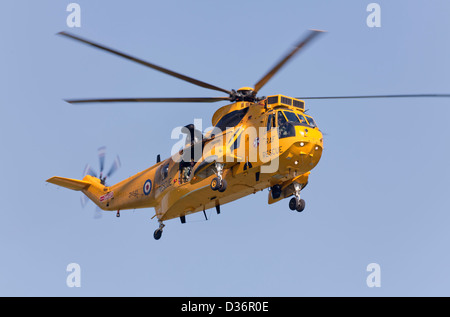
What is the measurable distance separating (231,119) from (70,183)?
11929 millimetres

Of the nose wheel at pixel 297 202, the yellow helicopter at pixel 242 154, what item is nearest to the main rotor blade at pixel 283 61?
the yellow helicopter at pixel 242 154

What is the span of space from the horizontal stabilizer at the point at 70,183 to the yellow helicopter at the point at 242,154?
6088 millimetres

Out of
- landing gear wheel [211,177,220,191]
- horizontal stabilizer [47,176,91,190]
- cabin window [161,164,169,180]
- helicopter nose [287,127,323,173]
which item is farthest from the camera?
horizontal stabilizer [47,176,91,190]

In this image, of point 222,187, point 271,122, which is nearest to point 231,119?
point 271,122

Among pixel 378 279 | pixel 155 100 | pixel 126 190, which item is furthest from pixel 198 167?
pixel 378 279

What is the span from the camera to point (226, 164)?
30.2 m

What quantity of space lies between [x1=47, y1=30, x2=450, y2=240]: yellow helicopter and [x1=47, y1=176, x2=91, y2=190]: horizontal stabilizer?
20.0ft

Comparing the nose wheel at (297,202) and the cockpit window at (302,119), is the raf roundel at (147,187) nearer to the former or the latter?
the nose wheel at (297,202)

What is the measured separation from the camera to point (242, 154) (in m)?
29.9

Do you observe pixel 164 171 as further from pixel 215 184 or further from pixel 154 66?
pixel 154 66

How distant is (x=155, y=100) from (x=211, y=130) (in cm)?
378

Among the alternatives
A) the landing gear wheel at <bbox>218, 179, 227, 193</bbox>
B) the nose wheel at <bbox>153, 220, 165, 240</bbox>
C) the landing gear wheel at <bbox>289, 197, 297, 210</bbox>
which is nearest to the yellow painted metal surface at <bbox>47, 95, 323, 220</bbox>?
the nose wheel at <bbox>153, 220, 165, 240</bbox>

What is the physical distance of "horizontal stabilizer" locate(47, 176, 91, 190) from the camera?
37222mm

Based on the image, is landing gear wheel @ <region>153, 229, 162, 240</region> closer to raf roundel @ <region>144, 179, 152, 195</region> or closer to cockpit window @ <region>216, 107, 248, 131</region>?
raf roundel @ <region>144, 179, 152, 195</region>
